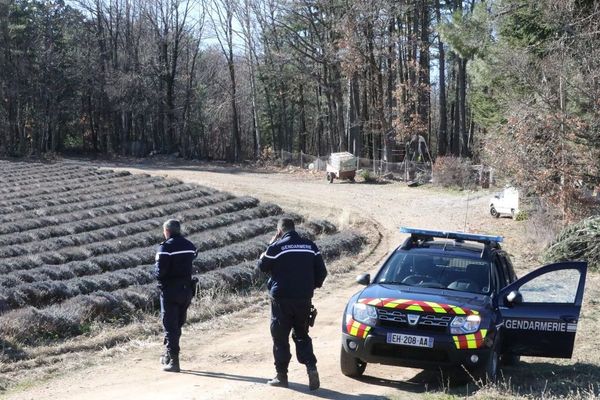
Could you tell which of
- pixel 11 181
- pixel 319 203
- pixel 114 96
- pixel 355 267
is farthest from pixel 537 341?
pixel 114 96

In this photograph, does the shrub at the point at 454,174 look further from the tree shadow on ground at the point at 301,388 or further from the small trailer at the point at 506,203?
the tree shadow on ground at the point at 301,388

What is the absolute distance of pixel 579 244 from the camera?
1908 centimetres

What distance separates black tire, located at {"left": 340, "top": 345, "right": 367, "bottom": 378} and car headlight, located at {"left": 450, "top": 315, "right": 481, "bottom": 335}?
126 centimetres

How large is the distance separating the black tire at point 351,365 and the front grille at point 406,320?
67cm

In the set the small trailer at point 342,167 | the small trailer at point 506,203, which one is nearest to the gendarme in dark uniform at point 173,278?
the small trailer at point 506,203

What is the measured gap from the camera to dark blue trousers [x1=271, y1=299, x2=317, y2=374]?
324 inches

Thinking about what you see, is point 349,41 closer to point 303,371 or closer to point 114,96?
A: point 114,96

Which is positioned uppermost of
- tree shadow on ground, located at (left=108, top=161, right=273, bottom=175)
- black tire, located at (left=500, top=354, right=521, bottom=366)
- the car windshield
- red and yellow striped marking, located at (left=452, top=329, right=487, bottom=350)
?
the car windshield

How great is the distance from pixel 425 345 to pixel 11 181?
30.0 m

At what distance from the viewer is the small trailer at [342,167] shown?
40875mm

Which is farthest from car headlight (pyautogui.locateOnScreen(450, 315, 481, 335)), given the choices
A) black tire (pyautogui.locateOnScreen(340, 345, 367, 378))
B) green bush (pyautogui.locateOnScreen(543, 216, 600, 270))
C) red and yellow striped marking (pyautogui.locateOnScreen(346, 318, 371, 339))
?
green bush (pyautogui.locateOnScreen(543, 216, 600, 270))

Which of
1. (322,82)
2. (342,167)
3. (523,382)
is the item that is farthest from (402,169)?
(523,382)

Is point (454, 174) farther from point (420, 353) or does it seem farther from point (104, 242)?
point (420, 353)

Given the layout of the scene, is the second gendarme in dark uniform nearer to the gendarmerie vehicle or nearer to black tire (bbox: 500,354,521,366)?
the gendarmerie vehicle
